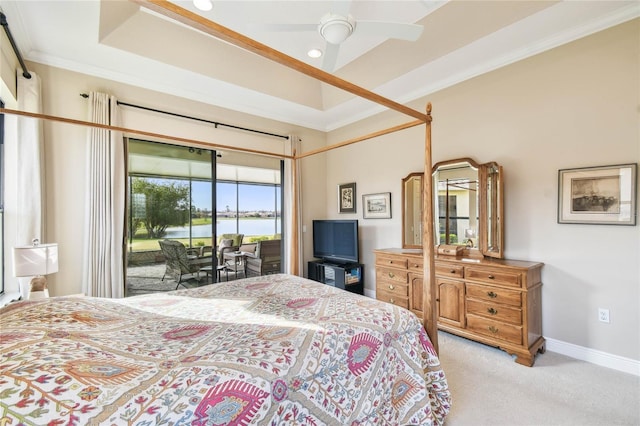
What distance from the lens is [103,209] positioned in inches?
119

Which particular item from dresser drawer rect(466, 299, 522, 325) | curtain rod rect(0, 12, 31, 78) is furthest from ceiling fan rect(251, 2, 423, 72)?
dresser drawer rect(466, 299, 522, 325)

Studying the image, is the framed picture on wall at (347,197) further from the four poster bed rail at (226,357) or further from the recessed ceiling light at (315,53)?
the four poster bed rail at (226,357)

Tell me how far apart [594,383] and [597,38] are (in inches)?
113

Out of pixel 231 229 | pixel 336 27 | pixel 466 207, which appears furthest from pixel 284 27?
pixel 231 229

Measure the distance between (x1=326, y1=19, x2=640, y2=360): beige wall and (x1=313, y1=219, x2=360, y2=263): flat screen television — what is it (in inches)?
67.4

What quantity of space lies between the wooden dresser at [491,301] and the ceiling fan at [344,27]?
217 cm

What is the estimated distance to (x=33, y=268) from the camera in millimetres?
2195

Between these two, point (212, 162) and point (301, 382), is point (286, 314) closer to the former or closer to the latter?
point (301, 382)

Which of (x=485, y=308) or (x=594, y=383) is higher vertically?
(x=485, y=308)

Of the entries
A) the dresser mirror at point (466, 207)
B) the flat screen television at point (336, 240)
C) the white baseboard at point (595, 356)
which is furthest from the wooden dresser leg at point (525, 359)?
the flat screen television at point (336, 240)

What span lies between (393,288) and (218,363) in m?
2.81

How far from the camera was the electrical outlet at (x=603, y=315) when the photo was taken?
2396 mm

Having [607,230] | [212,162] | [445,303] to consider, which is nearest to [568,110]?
[607,230]

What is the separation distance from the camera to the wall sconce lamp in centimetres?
214
